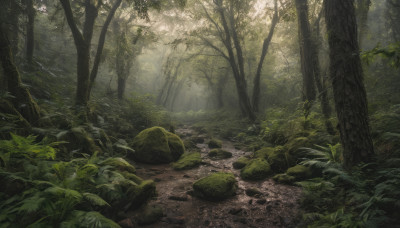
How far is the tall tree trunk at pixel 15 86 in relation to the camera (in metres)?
4.84

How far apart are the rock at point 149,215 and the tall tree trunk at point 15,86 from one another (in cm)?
382

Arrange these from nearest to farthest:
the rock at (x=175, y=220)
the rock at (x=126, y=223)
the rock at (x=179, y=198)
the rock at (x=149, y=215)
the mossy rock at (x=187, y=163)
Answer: the rock at (x=126, y=223) → the rock at (x=149, y=215) → the rock at (x=175, y=220) → the rock at (x=179, y=198) → the mossy rock at (x=187, y=163)

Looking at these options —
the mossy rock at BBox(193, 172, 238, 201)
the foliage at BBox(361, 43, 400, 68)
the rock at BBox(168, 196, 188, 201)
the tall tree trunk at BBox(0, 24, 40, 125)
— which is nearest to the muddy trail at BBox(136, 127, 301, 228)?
the rock at BBox(168, 196, 188, 201)

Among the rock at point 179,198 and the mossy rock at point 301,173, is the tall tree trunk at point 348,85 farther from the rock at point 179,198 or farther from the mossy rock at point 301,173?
the rock at point 179,198

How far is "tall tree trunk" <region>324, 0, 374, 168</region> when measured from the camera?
368 cm

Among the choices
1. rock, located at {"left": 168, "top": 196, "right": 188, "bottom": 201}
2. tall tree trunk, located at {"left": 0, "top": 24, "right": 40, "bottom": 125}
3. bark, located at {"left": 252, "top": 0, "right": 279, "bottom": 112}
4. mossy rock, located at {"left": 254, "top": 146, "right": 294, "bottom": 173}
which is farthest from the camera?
bark, located at {"left": 252, "top": 0, "right": 279, "bottom": 112}

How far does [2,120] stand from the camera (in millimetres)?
4273

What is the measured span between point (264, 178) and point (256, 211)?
1.78 meters

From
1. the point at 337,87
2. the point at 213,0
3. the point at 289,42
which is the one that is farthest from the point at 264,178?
the point at 289,42

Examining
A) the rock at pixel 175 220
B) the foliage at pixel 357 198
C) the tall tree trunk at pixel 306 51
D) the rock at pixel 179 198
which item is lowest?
the rock at pixel 175 220

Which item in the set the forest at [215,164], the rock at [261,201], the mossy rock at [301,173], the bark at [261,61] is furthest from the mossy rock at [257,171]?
the bark at [261,61]

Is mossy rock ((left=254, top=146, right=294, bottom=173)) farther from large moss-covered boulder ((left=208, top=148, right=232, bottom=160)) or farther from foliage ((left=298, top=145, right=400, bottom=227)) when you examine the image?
large moss-covered boulder ((left=208, top=148, right=232, bottom=160))

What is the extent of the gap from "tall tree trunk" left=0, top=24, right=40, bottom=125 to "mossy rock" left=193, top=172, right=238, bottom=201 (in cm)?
455

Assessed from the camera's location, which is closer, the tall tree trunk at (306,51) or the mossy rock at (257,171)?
the mossy rock at (257,171)
